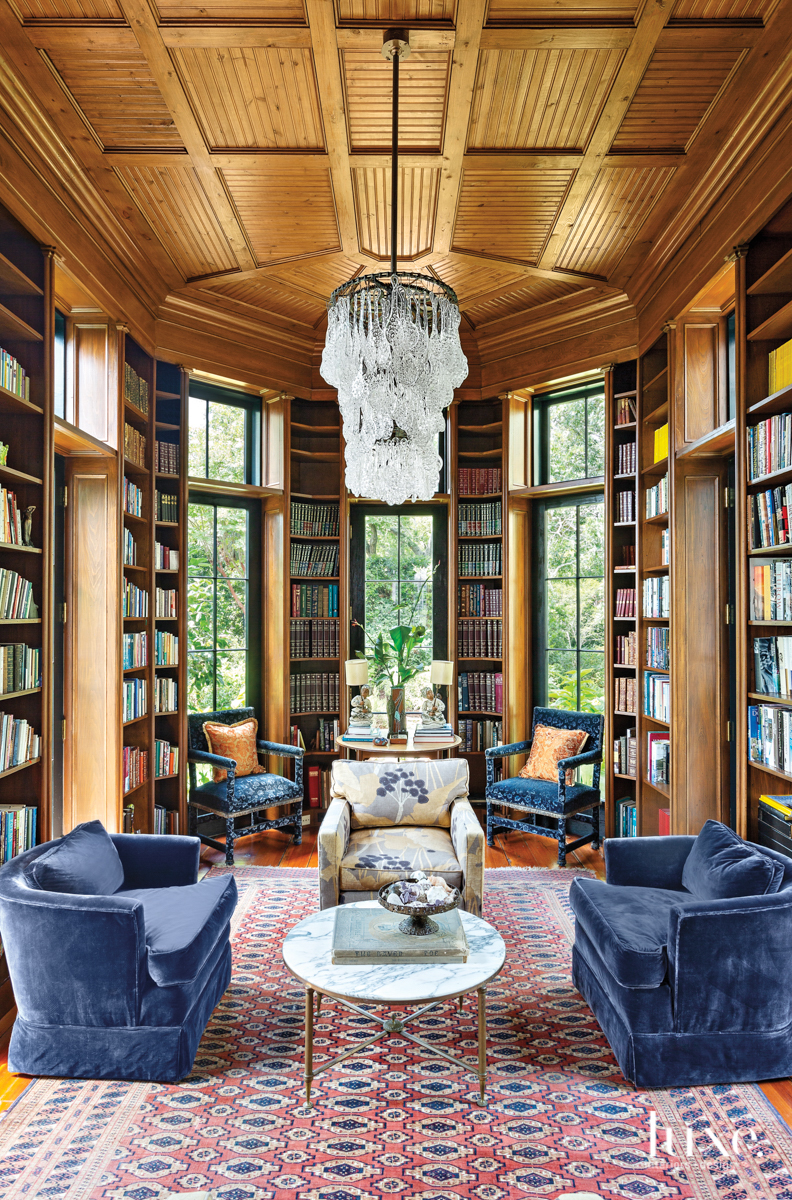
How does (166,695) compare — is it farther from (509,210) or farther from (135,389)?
(509,210)

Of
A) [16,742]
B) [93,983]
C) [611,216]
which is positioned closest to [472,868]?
[93,983]

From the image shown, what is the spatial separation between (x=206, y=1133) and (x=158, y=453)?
13.5ft

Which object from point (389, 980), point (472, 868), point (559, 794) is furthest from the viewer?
point (559, 794)

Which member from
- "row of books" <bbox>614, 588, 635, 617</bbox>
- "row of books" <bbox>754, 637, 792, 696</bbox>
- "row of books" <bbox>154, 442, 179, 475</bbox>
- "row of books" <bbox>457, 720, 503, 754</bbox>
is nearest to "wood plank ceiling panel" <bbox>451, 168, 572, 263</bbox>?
"row of books" <bbox>614, 588, 635, 617</bbox>

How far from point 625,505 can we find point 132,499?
11.0 feet

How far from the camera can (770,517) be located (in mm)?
3125

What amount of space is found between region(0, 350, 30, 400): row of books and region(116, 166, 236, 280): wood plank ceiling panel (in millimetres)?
1166

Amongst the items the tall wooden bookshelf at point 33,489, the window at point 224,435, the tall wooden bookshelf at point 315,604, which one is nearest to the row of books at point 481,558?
the tall wooden bookshelf at point 315,604

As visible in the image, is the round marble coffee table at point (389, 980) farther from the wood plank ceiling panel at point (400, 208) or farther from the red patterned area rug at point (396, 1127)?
the wood plank ceiling panel at point (400, 208)

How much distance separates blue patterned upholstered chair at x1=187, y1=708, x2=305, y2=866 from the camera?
5.02 m

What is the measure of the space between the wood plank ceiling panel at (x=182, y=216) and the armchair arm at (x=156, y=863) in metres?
3.22

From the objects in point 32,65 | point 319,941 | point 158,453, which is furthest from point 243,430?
point 319,941

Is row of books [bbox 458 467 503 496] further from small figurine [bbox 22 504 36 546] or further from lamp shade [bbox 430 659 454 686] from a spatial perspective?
small figurine [bbox 22 504 36 546]

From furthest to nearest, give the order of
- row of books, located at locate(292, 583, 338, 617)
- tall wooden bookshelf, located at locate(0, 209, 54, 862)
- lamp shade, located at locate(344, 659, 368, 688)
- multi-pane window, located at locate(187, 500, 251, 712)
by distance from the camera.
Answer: row of books, located at locate(292, 583, 338, 617), multi-pane window, located at locate(187, 500, 251, 712), lamp shade, located at locate(344, 659, 368, 688), tall wooden bookshelf, located at locate(0, 209, 54, 862)
